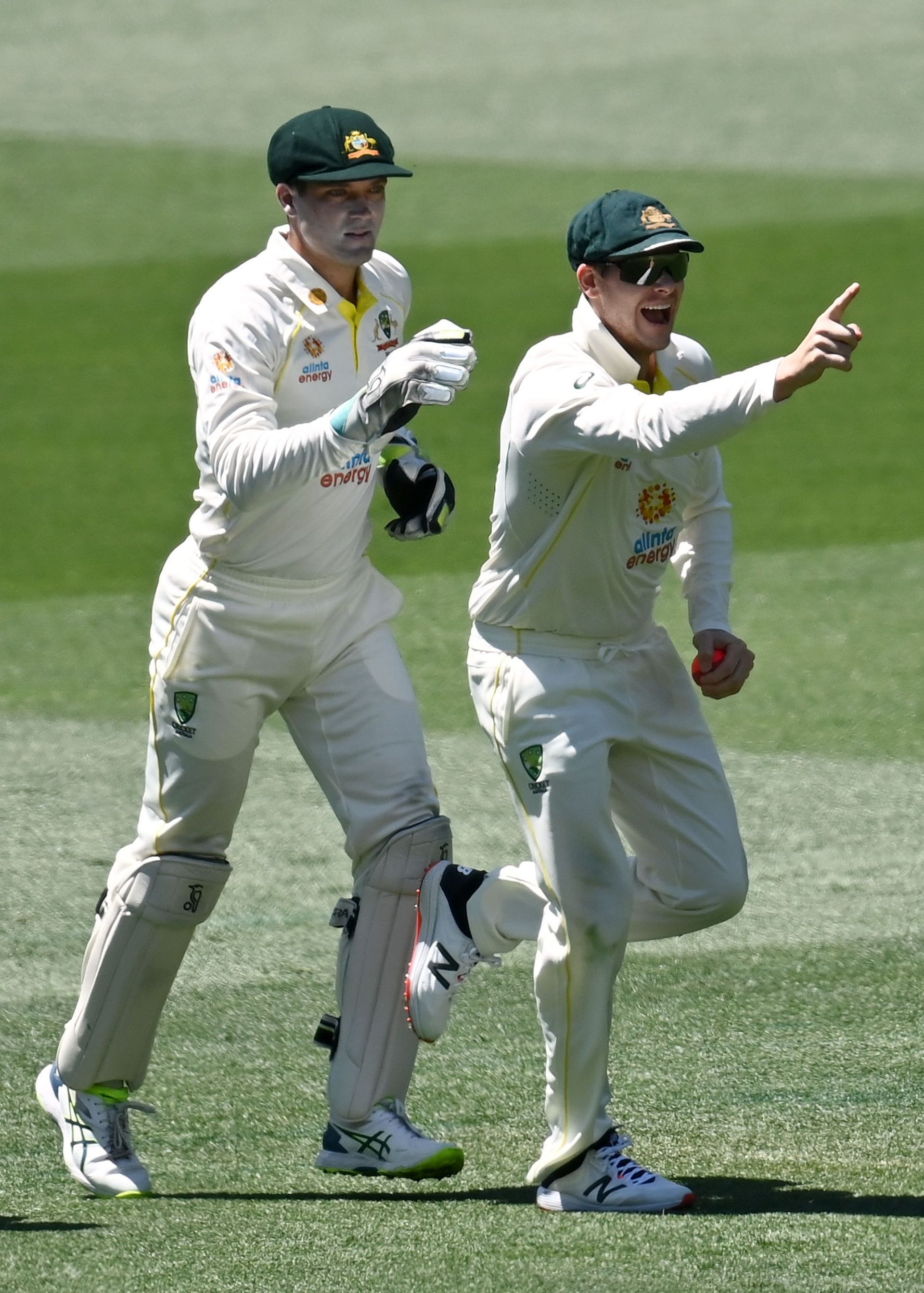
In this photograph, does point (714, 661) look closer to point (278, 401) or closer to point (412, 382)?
point (412, 382)

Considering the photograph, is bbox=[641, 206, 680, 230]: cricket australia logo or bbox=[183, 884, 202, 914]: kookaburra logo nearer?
bbox=[641, 206, 680, 230]: cricket australia logo

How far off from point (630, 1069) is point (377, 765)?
1.05 metres

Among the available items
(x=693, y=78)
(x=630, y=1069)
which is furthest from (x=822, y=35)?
(x=630, y=1069)

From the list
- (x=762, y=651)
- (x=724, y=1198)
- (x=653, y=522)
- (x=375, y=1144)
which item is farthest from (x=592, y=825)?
(x=762, y=651)

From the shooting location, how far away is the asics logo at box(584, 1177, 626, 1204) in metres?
4.27

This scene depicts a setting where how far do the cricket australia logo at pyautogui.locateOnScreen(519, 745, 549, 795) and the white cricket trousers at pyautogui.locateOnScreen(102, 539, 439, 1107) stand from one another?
0.45 meters

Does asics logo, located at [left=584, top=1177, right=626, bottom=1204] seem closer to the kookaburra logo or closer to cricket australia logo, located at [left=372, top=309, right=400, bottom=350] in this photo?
the kookaburra logo

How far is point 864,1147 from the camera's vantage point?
455 centimetres

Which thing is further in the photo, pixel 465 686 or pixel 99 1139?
pixel 465 686

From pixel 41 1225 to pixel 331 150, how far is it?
2.36 metres

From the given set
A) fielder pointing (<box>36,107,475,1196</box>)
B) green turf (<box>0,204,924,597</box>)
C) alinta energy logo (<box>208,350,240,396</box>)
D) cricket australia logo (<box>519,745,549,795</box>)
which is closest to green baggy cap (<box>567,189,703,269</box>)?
fielder pointing (<box>36,107,475,1196</box>)

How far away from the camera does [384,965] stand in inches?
188

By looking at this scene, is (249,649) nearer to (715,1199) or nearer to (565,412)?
(565,412)

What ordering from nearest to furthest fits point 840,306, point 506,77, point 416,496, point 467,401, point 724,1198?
point 840,306 < point 724,1198 < point 416,496 < point 467,401 < point 506,77
